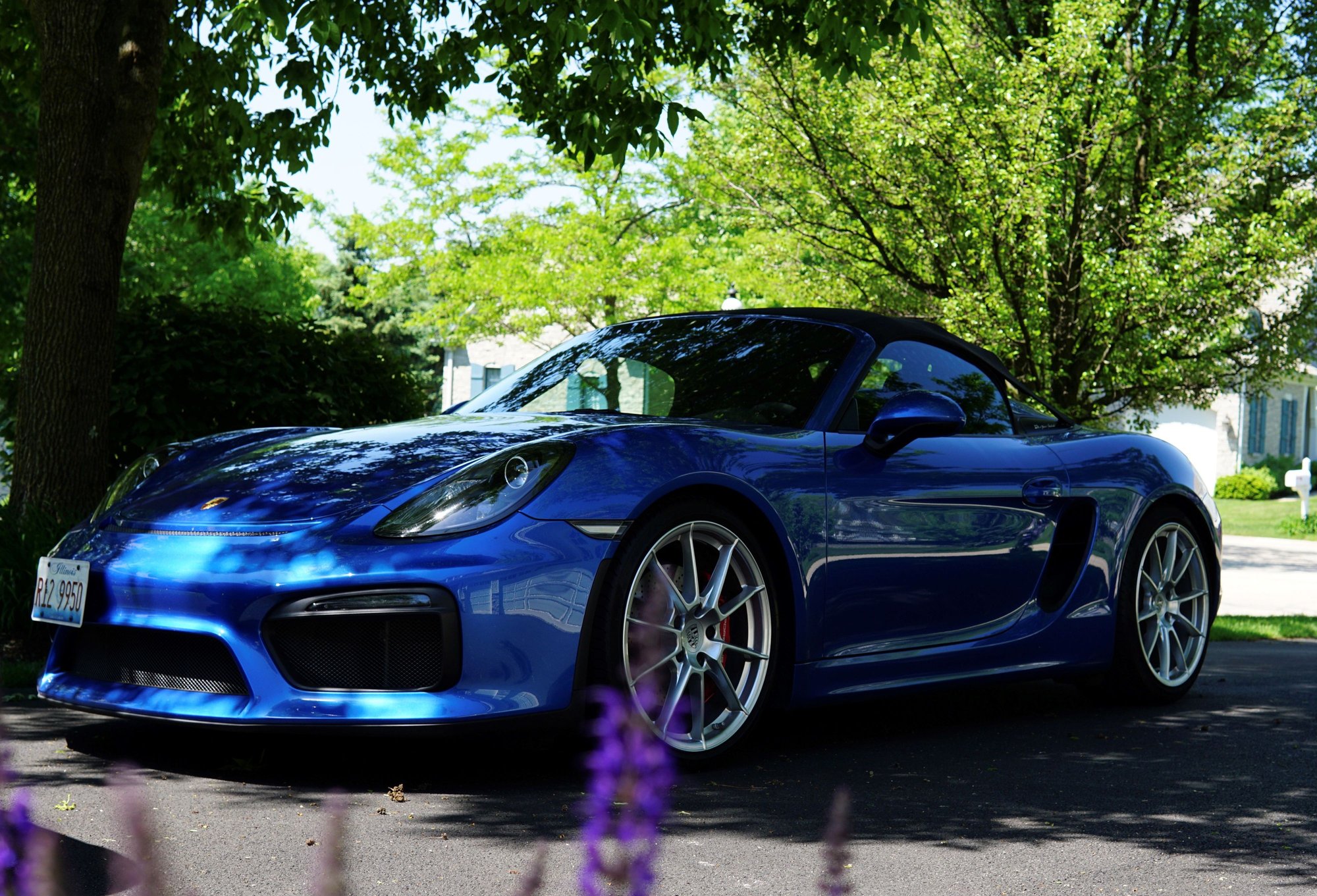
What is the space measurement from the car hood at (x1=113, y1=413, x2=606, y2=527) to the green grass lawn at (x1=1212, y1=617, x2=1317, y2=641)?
21.3ft

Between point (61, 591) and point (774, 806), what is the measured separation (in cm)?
212

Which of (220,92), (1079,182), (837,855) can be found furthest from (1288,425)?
(837,855)

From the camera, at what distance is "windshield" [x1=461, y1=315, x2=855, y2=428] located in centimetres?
507

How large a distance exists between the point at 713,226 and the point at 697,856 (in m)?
27.4

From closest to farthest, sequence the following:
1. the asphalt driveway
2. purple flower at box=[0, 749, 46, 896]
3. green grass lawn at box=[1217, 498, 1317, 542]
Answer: purple flower at box=[0, 749, 46, 896], the asphalt driveway, green grass lawn at box=[1217, 498, 1317, 542]

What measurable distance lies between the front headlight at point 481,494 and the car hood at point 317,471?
10 cm

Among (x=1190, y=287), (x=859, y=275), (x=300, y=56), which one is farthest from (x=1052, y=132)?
(x=300, y=56)

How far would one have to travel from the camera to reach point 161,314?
8.93 m

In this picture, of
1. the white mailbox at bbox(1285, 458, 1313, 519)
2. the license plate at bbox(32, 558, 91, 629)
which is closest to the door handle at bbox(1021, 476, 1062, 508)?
the license plate at bbox(32, 558, 91, 629)

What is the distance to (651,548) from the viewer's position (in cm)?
418

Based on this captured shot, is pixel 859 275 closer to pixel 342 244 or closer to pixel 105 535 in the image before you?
pixel 105 535

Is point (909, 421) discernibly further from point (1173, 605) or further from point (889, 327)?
point (1173, 605)

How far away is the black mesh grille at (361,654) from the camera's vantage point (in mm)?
3854

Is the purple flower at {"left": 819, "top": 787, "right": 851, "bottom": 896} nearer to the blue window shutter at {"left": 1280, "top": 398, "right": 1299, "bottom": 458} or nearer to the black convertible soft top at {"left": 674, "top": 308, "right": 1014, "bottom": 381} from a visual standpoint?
the black convertible soft top at {"left": 674, "top": 308, "right": 1014, "bottom": 381}
